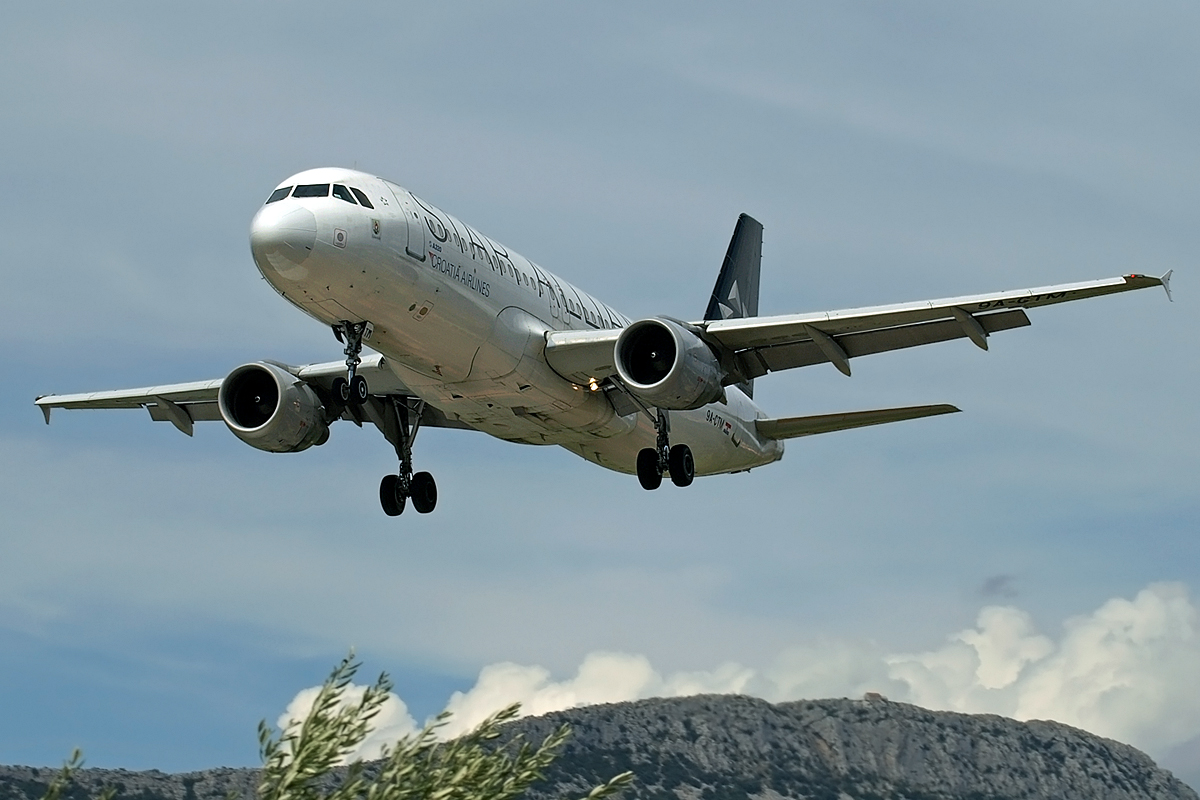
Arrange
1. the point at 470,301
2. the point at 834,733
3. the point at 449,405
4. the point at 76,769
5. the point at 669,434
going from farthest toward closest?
the point at 834,733 < the point at 669,434 < the point at 449,405 < the point at 470,301 < the point at 76,769

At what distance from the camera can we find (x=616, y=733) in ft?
362

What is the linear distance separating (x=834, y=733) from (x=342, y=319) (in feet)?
279

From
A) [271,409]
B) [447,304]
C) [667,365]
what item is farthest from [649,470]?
[271,409]

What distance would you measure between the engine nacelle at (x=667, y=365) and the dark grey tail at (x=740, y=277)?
464 inches

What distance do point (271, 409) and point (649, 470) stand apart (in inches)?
327

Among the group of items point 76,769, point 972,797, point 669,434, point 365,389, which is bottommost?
point 76,769

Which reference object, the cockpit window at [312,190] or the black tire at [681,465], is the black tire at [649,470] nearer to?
the black tire at [681,465]

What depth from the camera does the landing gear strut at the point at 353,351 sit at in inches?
1200

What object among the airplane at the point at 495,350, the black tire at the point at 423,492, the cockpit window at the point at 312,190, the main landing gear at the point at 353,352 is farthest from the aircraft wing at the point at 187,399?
the cockpit window at the point at 312,190

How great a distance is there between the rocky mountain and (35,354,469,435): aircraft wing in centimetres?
5935

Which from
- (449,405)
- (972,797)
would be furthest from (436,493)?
(972,797)

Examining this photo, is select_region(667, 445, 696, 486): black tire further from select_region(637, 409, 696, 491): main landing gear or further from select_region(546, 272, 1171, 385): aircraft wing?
select_region(546, 272, 1171, 385): aircraft wing

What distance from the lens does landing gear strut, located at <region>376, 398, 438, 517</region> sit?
1475 inches

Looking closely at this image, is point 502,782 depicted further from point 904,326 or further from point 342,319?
point 904,326
